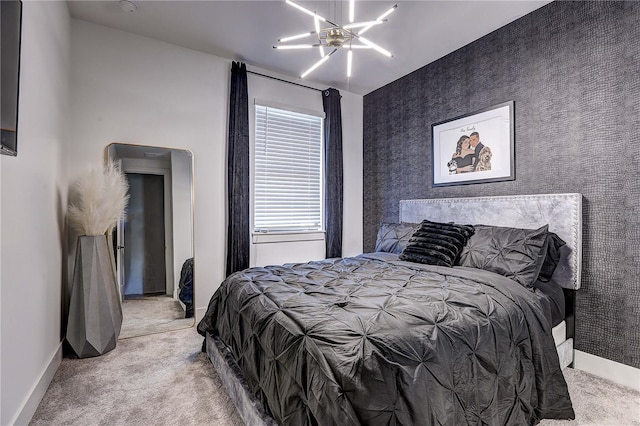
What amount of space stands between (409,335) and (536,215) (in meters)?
1.92

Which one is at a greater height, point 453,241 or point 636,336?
point 453,241

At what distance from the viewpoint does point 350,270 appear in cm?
236

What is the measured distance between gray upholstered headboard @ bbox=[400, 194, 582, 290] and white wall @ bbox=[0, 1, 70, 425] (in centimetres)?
324

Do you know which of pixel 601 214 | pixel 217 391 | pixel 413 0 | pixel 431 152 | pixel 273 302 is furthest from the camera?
pixel 431 152

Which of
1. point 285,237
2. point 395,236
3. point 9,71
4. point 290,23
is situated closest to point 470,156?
point 395,236

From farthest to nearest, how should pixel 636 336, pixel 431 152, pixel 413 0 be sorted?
1. pixel 431 152
2. pixel 413 0
3. pixel 636 336

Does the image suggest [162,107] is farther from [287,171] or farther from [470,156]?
[470,156]

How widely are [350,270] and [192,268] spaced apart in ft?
5.86

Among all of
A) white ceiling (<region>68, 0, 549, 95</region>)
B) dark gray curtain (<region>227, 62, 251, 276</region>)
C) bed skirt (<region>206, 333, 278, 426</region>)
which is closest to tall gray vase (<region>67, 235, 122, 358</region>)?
bed skirt (<region>206, 333, 278, 426</region>)

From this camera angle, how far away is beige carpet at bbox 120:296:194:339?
9.42ft

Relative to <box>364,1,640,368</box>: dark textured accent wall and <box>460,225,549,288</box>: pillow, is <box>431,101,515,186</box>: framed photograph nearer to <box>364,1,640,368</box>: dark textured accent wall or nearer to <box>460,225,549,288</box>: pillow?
<box>364,1,640,368</box>: dark textured accent wall

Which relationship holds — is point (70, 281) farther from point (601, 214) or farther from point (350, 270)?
point (601, 214)

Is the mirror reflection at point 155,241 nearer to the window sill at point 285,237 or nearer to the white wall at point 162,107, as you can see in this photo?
the white wall at point 162,107

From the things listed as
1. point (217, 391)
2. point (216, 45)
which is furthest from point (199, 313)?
point (216, 45)
